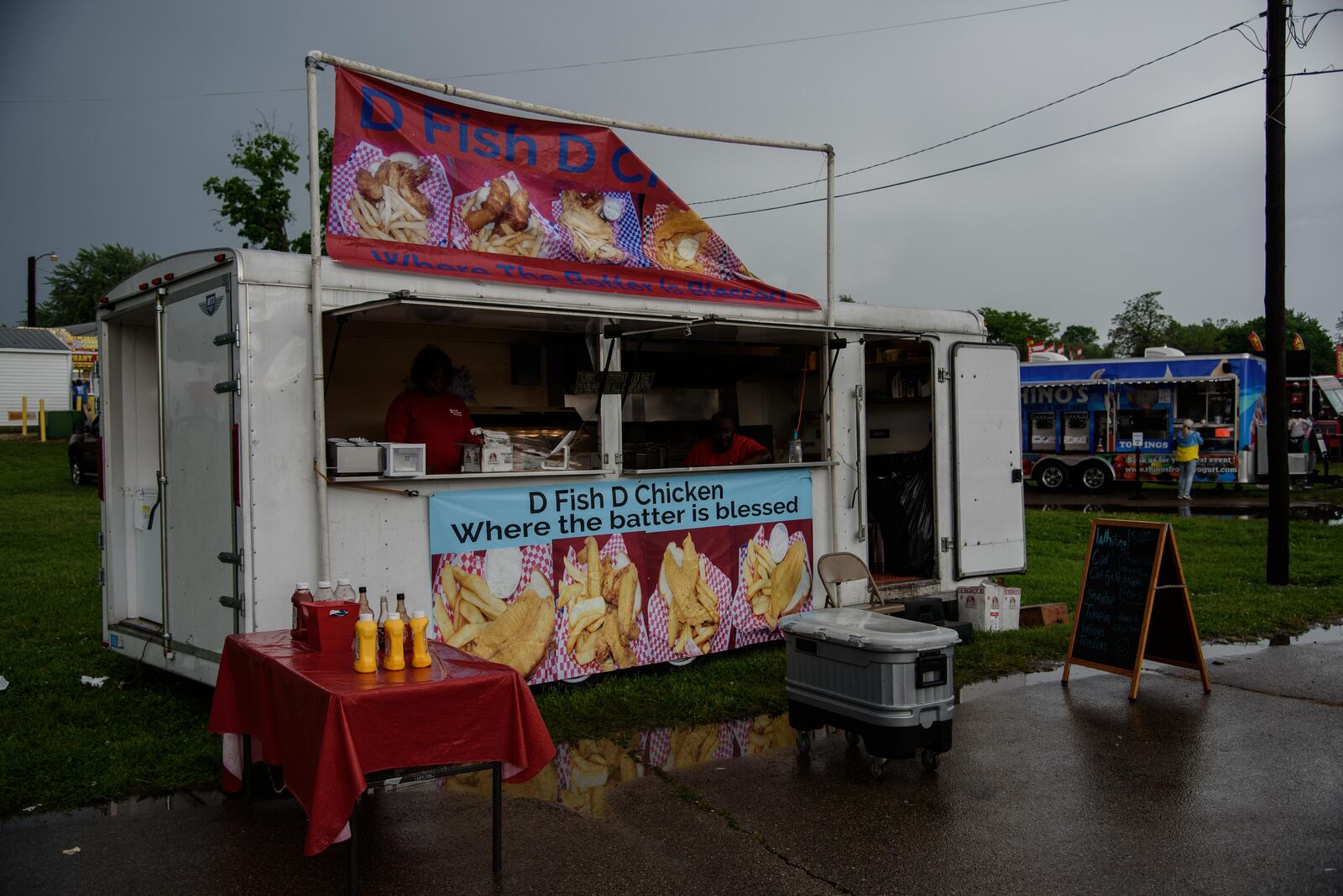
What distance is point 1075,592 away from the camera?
10.4 metres

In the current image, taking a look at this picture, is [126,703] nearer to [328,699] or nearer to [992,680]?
[328,699]

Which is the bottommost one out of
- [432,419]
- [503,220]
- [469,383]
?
[432,419]

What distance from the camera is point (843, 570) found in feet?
24.6

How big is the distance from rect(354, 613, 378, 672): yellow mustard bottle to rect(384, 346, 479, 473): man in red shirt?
270 centimetres

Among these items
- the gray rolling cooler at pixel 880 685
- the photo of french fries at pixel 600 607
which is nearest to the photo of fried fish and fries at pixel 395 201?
the photo of french fries at pixel 600 607

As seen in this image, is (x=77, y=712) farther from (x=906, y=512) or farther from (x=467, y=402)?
(x=906, y=512)

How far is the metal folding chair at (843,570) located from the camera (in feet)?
24.5

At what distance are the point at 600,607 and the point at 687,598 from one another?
71 centimetres

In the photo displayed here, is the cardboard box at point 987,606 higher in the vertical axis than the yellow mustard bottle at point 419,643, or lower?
lower

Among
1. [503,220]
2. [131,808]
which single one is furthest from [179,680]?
[503,220]

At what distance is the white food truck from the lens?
217 inches

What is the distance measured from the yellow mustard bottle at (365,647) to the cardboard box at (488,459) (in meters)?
2.36

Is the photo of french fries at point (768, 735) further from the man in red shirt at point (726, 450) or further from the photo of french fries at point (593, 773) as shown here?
the man in red shirt at point (726, 450)

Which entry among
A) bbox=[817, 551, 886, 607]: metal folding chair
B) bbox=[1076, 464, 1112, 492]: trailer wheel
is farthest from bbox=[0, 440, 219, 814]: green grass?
bbox=[1076, 464, 1112, 492]: trailer wheel
